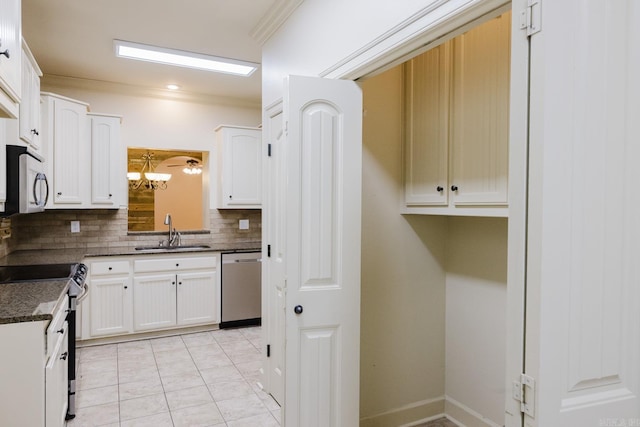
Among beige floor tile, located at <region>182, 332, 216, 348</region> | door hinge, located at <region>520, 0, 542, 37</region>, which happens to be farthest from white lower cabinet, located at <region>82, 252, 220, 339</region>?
door hinge, located at <region>520, 0, 542, 37</region>

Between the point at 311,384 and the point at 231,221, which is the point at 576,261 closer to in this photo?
the point at 311,384

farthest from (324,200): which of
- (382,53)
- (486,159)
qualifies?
(486,159)

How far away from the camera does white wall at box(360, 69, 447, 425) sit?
2527 mm

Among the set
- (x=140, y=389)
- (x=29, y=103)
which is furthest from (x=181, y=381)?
(x=29, y=103)

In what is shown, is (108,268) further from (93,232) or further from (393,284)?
(393,284)

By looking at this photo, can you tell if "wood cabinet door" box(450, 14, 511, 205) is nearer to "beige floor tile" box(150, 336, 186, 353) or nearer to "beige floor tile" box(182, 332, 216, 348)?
"beige floor tile" box(182, 332, 216, 348)

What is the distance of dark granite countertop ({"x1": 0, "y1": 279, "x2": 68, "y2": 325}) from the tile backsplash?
5.44 ft

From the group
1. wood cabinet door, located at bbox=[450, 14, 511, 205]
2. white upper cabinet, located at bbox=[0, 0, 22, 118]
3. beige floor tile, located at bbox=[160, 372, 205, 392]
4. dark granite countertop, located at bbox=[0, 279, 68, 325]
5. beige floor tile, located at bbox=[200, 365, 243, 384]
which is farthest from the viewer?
beige floor tile, located at bbox=[200, 365, 243, 384]

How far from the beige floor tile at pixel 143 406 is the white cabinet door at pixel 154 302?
139 cm

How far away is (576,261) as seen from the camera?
1.03 metres

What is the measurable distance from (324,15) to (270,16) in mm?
754

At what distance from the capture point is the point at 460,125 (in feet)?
7.42

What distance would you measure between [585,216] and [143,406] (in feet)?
9.57

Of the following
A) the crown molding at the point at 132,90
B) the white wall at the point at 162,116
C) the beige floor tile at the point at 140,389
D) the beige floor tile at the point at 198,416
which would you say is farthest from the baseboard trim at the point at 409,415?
the crown molding at the point at 132,90
